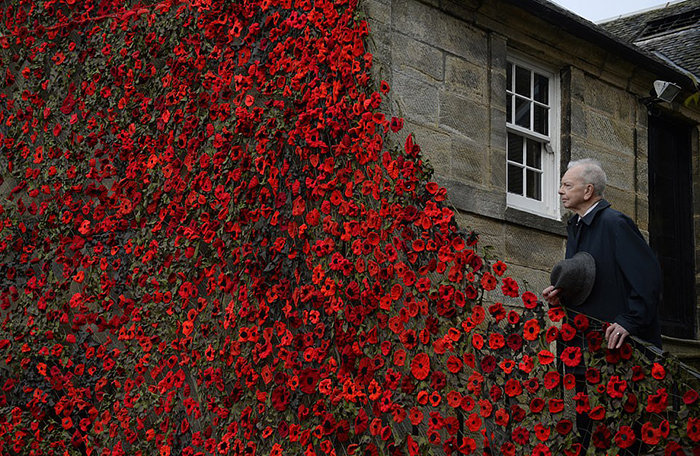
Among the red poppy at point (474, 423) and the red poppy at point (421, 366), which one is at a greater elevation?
the red poppy at point (421, 366)

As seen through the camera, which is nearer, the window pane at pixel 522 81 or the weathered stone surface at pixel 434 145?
the weathered stone surface at pixel 434 145

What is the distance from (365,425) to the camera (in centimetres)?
527

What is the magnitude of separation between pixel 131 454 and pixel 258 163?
2.32 m

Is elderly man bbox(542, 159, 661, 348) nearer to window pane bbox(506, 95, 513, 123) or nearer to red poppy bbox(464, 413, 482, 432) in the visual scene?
red poppy bbox(464, 413, 482, 432)

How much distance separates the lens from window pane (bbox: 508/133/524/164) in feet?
28.0

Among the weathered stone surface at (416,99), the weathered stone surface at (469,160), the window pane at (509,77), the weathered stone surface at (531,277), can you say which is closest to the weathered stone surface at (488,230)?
Result: the weathered stone surface at (531,277)

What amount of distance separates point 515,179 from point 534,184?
0.30 metres

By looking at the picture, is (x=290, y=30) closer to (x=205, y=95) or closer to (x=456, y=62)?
(x=205, y=95)

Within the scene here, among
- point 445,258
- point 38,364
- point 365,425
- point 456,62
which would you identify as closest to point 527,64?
point 456,62

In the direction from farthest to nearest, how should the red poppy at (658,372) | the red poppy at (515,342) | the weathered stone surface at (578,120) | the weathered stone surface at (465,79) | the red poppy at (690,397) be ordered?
the weathered stone surface at (578,120) → the weathered stone surface at (465,79) → the red poppy at (515,342) → the red poppy at (658,372) → the red poppy at (690,397)

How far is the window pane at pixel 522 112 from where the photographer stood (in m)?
8.62

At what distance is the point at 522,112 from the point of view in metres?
8.67

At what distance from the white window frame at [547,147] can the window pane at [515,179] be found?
0.24ft

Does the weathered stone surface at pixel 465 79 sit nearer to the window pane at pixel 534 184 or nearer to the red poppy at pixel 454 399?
the window pane at pixel 534 184
